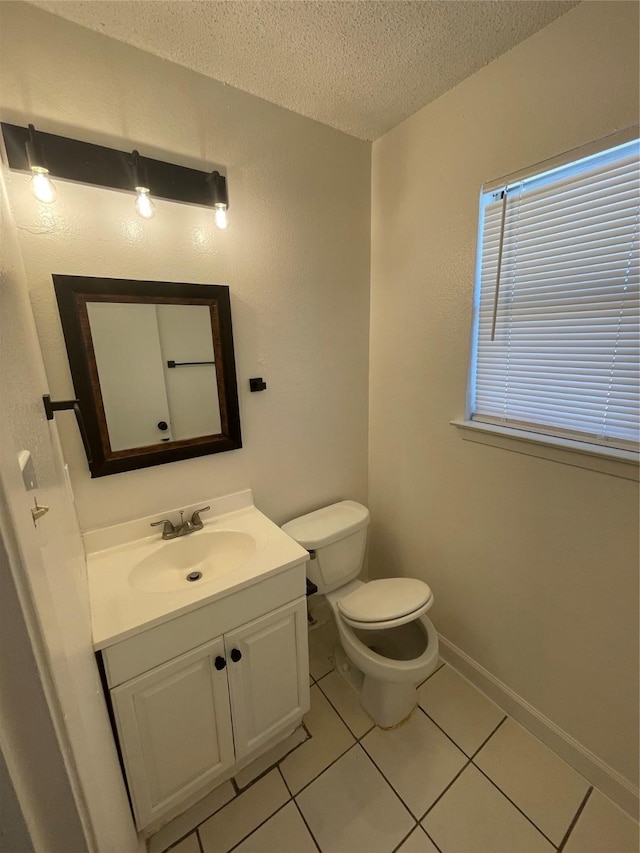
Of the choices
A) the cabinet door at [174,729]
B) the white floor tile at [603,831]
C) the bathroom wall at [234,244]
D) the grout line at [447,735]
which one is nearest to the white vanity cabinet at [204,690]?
the cabinet door at [174,729]

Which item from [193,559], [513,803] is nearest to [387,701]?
[513,803]

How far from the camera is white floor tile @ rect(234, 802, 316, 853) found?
110 cm

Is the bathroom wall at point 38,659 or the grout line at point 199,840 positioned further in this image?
the grout line at point 199,840

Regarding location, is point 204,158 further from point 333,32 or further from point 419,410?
point 419,410

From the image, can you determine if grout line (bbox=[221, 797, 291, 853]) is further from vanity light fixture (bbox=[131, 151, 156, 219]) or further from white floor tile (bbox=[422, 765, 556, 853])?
vanity light fixture (bbox=[131, 151, 156, 219])

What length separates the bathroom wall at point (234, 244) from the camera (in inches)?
40.4

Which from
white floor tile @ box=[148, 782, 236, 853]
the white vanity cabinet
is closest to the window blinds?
the white vanity cabinet

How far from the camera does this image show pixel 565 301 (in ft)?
3.69

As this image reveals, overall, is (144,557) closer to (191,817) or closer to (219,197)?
(191,817)

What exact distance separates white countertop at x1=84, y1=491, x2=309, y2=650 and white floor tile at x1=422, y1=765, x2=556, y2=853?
946mm

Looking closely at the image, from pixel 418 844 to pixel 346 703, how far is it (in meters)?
0.49

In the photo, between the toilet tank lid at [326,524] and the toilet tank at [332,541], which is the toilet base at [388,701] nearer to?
the toilet tank at [332,541]

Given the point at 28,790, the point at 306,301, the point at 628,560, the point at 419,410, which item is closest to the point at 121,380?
the point at 306,301

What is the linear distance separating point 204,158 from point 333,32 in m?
0.54
